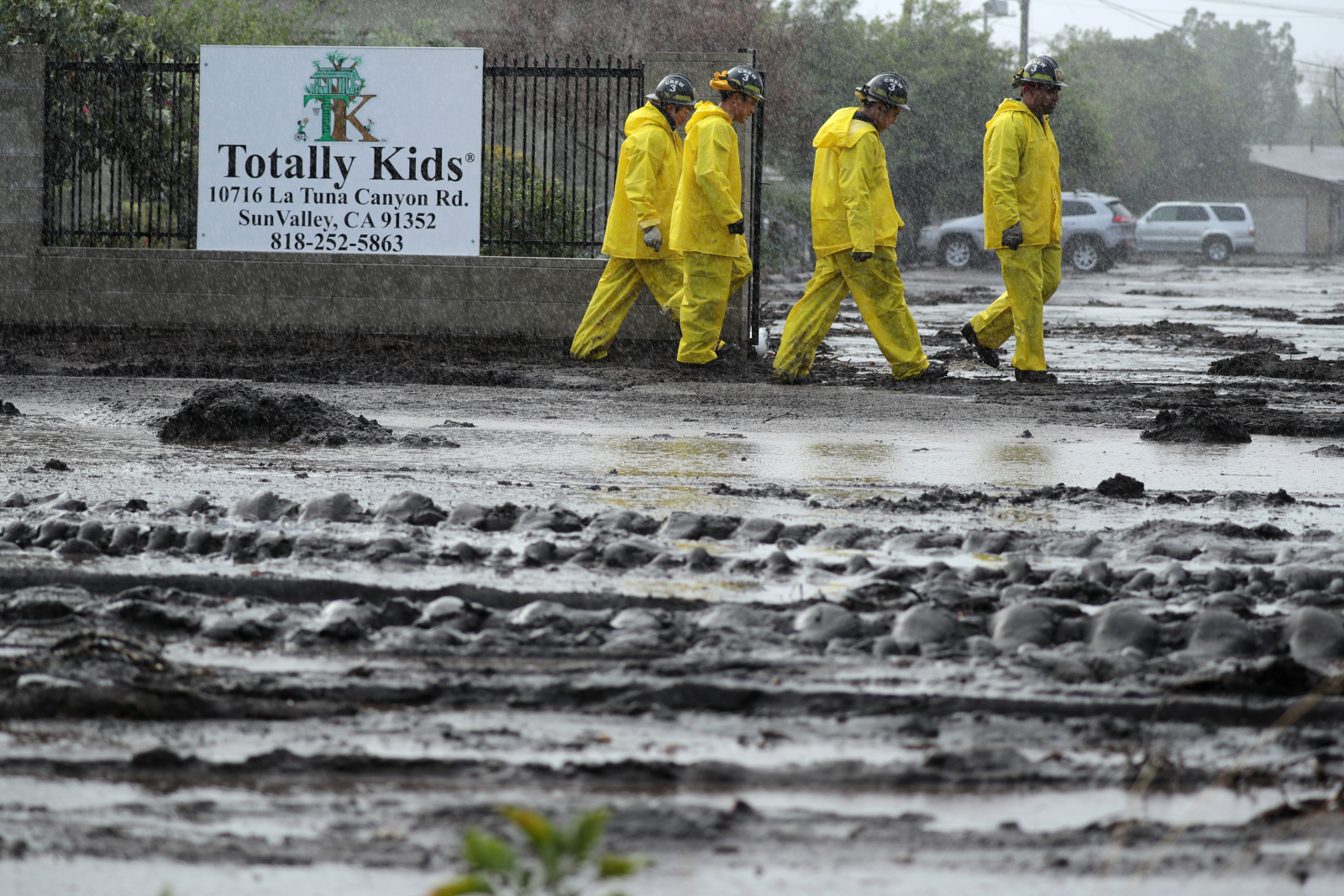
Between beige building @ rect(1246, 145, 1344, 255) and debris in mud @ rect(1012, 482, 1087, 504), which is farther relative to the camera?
Answer: beige building @ rect(1246, 145, 1344, 255)

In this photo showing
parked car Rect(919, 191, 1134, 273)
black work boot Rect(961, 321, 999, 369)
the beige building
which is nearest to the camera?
black work boot Rect(961, 321, 999, 369)

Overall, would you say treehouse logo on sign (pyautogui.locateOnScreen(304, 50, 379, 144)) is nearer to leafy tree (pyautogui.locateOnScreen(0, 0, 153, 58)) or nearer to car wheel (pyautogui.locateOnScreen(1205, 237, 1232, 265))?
leafy tree (pyautogui.locateOnScreen(0, 0, 153, 58))

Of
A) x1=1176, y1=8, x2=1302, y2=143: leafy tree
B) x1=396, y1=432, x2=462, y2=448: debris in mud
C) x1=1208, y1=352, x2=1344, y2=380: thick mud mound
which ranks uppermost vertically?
x1=1176, y1=8, x2=1302, y2=143: leafy tree

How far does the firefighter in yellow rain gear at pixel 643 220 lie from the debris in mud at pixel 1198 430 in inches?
176

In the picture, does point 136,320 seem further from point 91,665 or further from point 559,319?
point 91,665

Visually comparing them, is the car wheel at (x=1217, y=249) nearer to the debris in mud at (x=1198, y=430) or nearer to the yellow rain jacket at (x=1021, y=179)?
→ the yellow rain jacket at (x=1021, y=179)

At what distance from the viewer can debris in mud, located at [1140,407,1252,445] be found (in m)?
7.23

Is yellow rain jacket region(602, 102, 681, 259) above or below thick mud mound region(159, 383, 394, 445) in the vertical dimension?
above

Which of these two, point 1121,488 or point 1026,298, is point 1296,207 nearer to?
point 1026,298

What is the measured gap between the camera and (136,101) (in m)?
13.3

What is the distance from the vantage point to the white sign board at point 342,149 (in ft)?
43.0

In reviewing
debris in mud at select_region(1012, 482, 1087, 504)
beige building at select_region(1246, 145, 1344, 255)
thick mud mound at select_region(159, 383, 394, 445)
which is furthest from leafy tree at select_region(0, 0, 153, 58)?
beige building at select_region(1246, 145, 1344, 255)

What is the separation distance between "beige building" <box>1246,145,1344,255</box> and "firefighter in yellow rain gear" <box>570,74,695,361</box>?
2243 inches

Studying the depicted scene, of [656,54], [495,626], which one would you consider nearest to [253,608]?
[495,626]
